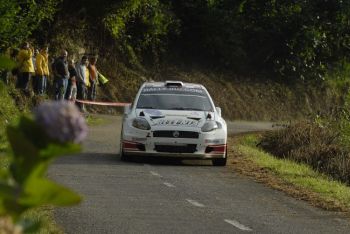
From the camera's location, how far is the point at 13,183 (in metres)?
1.57

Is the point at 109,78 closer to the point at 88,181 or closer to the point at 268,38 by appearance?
the point at 268,38

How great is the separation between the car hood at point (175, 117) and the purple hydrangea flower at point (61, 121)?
51.8ft

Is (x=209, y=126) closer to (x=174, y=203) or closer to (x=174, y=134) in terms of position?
(x=174, y=134)

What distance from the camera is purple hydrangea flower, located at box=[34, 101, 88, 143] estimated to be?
Answer: 147 cm

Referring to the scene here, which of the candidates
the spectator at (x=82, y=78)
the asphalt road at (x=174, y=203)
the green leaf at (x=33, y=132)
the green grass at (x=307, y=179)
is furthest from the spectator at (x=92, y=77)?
the green leaf at (x=33, y=132)

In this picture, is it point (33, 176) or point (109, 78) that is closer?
point (33, 176)

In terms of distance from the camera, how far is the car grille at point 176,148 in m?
17.2

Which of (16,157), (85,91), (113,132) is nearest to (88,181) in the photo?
(113,132)

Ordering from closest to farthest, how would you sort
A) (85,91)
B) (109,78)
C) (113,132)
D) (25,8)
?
1. (113,132)
2. (25,8)
3. (85,91)
4. (109,78)

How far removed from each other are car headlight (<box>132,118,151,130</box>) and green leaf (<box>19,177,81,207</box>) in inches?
618

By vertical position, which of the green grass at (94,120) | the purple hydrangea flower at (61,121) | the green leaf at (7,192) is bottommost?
the green grass at (94,120)

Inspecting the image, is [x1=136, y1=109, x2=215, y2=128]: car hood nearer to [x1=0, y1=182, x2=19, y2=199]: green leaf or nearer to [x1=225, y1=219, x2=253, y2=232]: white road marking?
[x1=225, y1=219, x2=253, y2=232]: white road marking

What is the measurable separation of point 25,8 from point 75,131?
2550 cm

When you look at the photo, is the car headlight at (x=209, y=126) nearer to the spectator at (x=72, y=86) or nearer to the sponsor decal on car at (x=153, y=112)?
the sponsor decal on car at (x=153, y=112)
